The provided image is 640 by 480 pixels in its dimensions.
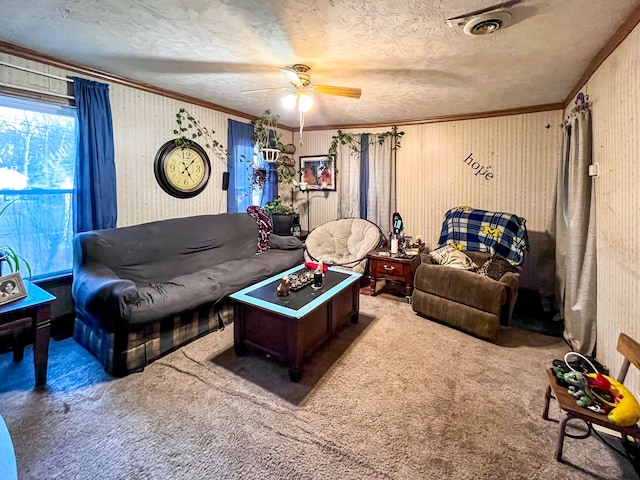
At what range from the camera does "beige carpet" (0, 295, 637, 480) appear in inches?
60.6

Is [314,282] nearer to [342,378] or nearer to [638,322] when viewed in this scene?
[342,378]

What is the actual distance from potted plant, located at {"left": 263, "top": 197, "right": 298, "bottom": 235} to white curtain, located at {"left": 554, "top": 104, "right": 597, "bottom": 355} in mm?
3306

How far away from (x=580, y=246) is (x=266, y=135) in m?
3.87

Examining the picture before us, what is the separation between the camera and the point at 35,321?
2.08m

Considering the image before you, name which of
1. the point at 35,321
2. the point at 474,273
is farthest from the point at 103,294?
the point at 474,273

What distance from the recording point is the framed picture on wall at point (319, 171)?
5.17 metres

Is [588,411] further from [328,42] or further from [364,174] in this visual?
[364,174]

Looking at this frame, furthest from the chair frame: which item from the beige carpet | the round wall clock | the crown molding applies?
the round wall clock

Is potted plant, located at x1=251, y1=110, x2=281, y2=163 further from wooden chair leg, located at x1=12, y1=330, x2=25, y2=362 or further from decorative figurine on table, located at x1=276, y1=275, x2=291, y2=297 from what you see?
wooden chair leg, located at x1=12, y1=330, x2=25, y2=362

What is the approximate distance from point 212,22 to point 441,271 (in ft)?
8.83

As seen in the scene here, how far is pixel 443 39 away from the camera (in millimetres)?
2113

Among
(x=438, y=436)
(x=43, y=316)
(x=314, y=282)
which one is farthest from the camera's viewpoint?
(x=314, y=282)

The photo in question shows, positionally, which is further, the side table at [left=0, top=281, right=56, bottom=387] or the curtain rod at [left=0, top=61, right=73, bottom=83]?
the curtain rod at [left=0, top=61, right=73, bottom=83]

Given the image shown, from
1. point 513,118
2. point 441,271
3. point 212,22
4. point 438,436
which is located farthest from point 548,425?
point 513,118
